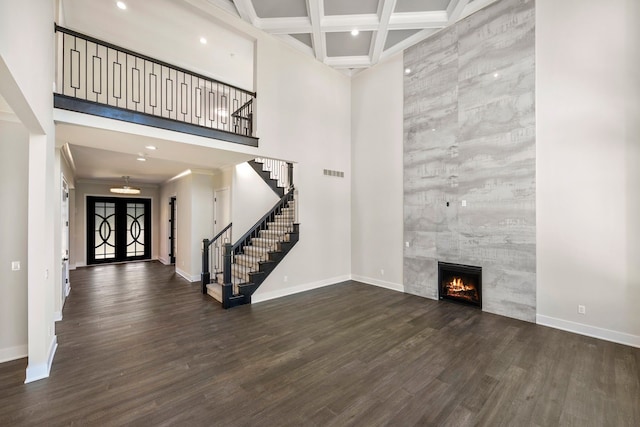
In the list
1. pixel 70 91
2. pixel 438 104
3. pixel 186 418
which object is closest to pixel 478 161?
pixel 438 104

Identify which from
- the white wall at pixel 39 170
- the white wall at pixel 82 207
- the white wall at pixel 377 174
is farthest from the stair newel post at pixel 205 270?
the white wall at pixel 82 207

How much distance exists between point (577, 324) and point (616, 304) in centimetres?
53

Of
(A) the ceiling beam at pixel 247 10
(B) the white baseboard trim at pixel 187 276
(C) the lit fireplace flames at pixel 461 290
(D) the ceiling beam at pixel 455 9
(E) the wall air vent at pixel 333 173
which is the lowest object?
(B) the white baseboard trim at pixel 187 276

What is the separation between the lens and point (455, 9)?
14.8 feet

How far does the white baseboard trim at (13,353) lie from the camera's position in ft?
9.82

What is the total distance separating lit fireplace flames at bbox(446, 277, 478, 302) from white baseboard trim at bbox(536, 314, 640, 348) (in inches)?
36.1

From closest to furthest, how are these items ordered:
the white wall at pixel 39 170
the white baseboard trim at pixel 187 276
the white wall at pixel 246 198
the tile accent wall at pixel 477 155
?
1. the white wall at pixel 39 170
2. the tile accent wall at pixel 477 155
3. the white wall at pixel 246 198
4. the white baseboard trim at pixel 187 276

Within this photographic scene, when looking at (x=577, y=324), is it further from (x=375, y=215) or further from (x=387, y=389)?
(x=375, y=215)

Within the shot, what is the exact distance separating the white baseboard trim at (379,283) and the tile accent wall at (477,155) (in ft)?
0.73

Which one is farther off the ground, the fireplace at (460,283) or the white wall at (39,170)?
the white wall at (39,170)

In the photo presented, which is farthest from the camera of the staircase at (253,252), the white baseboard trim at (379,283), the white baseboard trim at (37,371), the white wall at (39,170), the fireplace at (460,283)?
the white baseboard trim at (379,283)

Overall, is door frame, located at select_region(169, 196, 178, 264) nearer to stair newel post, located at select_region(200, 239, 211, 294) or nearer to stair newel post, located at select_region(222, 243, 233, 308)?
stair newel post, located at select_region(200, 239, 211, 294)

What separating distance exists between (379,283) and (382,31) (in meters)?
5.33

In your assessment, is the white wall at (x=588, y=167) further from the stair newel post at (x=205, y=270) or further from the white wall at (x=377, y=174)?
the stair newel post at (x=205, y=270)
